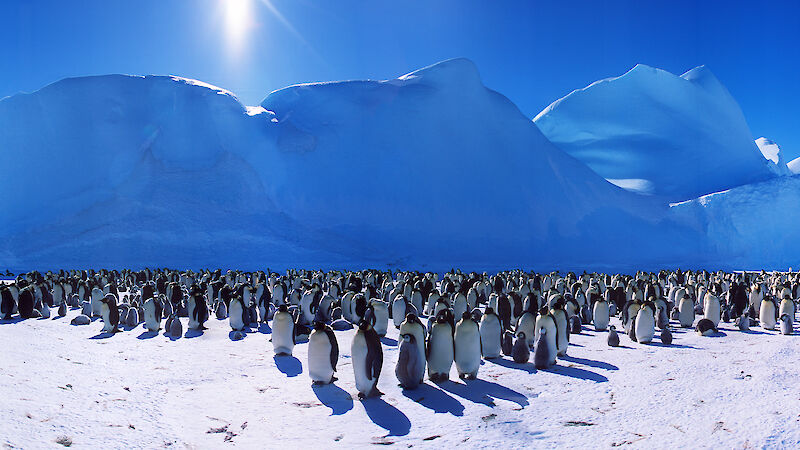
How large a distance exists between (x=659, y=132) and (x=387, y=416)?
43.5m

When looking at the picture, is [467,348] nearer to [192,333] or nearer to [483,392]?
[483,392]

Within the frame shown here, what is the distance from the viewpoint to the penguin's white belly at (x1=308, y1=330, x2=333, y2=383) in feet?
17.4

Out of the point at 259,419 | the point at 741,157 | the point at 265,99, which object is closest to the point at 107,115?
the point at 265,99

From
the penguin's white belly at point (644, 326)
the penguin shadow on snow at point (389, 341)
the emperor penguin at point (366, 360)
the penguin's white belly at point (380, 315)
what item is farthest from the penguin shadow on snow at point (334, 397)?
the penguin's white belly at point (644, 326)

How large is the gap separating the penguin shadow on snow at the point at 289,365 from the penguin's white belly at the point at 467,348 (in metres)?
1.73

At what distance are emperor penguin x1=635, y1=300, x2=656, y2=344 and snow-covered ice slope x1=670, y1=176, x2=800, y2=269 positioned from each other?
89.0 ft

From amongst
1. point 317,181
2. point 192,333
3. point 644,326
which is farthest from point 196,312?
point 317,181

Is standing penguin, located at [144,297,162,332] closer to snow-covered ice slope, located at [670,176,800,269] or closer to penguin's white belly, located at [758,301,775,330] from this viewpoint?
penguin's white belly, located at [758,301,775,330]

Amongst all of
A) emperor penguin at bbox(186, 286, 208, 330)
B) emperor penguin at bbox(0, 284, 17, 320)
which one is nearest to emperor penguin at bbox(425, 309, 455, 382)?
emperor penguin at bbox(186, 286, 208, 330)

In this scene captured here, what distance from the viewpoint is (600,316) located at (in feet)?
29.2

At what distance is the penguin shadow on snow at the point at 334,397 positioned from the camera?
15.6 feet

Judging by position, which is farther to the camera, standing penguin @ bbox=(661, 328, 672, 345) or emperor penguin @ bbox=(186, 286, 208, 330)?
emperor penguin @ bbox=(186, 286, 208, 330)

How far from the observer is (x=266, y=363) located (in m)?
6.45

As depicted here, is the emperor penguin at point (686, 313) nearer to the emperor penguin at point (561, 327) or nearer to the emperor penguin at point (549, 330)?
the emperor penguin at point (561, 327)
